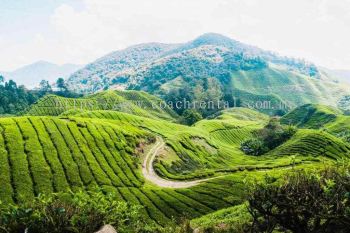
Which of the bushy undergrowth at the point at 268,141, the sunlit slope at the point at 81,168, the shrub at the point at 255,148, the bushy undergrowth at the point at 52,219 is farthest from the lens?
the bushy undergrowth at the point at 268,141

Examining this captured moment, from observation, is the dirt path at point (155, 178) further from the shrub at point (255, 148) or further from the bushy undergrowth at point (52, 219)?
the bushy undergrowth at point (52, 219)

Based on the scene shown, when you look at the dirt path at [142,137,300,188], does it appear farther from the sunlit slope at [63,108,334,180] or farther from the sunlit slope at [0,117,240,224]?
the sunlit slope at [0,117,240,224]

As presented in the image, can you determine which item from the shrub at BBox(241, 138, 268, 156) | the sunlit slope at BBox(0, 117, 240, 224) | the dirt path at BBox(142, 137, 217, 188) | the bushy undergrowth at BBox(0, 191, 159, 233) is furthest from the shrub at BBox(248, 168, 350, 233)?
the shrub at BBox(241, 138, 268, 156)

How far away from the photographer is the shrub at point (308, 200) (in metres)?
17.1

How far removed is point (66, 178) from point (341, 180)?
6264 cm

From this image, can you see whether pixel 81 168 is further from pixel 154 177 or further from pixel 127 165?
pixel 154 177

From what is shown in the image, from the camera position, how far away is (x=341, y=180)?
18047mm

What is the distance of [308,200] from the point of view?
58.2 feet

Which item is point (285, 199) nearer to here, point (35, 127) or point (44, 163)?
point (44, 163)

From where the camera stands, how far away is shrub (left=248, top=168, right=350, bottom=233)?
17.1 m

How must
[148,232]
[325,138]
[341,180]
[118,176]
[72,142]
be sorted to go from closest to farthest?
1. [341,180]
2. [148,232]
3. [118,176]
4. [72,142]
5. [325,138]

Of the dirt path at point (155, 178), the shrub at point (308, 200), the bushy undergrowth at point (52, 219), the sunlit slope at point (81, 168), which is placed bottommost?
the dirt path at point (155, 178)

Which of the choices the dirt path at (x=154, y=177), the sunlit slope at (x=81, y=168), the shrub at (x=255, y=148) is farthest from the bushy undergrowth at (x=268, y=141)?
the sunlit slope at (x=81, y=168)

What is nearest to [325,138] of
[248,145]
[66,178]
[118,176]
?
[248,145]
